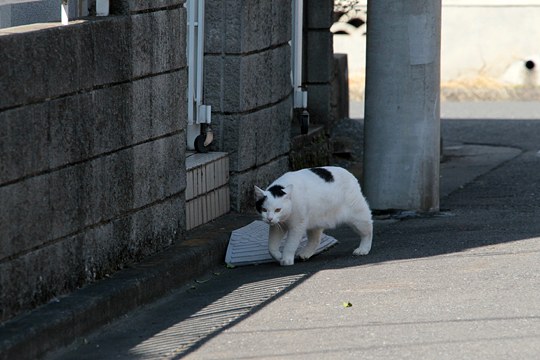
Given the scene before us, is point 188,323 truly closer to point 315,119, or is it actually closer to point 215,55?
point 215,55

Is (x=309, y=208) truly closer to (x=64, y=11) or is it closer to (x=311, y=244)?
(x=311, y=244)

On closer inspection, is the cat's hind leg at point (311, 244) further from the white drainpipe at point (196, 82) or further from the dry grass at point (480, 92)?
the dry grass at point (480, 92)

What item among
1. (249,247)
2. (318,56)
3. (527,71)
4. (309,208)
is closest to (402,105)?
(309,208)

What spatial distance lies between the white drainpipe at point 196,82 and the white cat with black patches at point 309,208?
1.10m

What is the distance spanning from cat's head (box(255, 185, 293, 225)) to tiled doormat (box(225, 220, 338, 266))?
492 millimetres

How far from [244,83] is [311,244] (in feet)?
5.08

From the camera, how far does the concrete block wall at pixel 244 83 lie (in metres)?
9.22

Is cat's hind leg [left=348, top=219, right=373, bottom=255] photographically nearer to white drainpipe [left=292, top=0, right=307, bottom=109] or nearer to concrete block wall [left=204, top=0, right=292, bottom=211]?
concrete block wall [left=204, top=0, right=292, bottom=211]

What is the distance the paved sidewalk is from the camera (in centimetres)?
592

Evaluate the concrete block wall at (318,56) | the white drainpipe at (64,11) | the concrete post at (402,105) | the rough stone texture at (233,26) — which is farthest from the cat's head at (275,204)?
the concrete block wall at (318,56)

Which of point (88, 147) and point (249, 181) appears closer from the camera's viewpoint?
point (88, 147)

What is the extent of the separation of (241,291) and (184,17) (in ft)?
6.68

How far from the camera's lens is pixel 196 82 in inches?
365

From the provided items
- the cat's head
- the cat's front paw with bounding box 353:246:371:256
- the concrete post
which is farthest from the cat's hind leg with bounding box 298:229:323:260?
the concrete post
